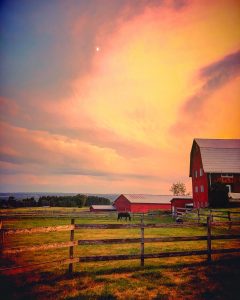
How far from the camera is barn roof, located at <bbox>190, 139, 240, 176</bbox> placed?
41125mm

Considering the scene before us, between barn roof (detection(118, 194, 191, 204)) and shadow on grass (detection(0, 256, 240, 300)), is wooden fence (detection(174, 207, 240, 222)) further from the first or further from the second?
barn roof (detection(118, 194, 191, 204))

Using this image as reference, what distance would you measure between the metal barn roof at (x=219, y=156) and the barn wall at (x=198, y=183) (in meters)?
1.20

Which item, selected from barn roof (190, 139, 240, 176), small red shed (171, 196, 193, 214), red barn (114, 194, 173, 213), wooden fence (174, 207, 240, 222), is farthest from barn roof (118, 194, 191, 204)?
wooden fence (174, 207, 240, 222)

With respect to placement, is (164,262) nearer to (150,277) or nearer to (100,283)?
(150,277)

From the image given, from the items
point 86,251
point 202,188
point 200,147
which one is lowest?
point 86,251

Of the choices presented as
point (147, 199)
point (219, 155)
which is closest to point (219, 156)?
point (219, 155)

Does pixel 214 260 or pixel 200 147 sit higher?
pixel 200 147

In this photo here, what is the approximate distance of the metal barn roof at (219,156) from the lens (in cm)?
4112

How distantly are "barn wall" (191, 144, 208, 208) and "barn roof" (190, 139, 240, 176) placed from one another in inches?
46.0

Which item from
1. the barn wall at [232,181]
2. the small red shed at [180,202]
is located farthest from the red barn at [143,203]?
the barn wall at [232,181]

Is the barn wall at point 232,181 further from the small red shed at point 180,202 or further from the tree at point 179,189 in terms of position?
the tree at point 179,189

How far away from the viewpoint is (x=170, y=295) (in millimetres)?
6078

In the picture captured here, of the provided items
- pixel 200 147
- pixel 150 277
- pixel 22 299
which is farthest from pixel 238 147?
pixel 22 299

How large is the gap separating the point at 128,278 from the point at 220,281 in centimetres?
249
